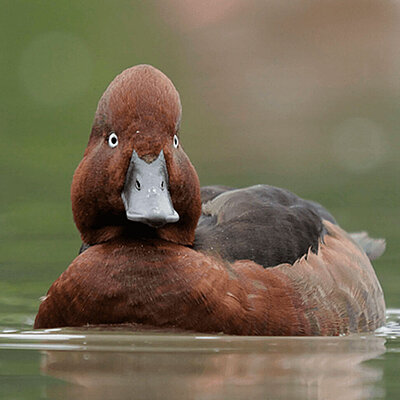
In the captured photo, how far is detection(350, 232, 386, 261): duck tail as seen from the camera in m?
8.55

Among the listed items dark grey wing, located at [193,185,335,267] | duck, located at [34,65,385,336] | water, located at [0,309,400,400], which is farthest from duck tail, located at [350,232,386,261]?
water, located at [0,309,400,400]

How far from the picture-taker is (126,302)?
548cm

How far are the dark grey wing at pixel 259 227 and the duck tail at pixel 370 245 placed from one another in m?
1.79

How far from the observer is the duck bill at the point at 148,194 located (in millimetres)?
5273

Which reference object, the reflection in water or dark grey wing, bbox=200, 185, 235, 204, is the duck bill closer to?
the reflection in water

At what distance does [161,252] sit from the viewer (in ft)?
18.5

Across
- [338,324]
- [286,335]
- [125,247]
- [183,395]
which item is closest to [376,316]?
[338,324]

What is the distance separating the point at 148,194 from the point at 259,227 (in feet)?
3.26

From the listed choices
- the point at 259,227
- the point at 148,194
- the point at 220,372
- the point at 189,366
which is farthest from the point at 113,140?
the point at 220,372

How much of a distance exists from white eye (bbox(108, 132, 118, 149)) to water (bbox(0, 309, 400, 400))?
0.98m

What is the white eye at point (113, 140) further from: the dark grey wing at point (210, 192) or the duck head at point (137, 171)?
the dark grey wing at point (210, 192)

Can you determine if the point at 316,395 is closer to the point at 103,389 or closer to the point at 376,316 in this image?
the point at 103,389

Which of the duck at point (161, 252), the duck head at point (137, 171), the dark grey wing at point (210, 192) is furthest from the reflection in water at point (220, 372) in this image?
the dark grey wing at point (210, 192)

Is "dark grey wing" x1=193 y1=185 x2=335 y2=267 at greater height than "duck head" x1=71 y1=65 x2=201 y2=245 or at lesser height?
lesser
